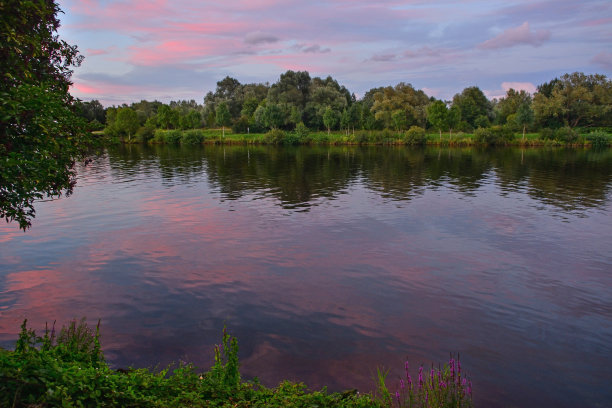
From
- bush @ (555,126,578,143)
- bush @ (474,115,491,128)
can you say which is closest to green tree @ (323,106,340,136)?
bush @ (474,115,491,128)

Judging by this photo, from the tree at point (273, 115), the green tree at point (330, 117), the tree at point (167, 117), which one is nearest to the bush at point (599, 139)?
the green tree at point (330, 117)

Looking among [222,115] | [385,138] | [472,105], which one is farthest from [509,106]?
[222,115]

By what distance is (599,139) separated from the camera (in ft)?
369

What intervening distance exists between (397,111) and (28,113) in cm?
13317

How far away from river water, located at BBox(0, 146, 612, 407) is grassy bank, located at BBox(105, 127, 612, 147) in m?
87.5

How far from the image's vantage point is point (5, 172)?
10.5 m

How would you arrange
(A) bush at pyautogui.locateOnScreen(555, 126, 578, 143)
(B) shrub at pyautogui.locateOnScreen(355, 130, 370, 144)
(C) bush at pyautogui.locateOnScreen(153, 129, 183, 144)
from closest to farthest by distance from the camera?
1. (A) bush at pyautogui.locateOnScreen(555, 126, 578, 143)
2. (B) shrub at pyautogui.locateOnScreen(355, 130, 370, 144)
3. (C) bush at pyautogui.locateOnScreen(153, 129, 183, 144)

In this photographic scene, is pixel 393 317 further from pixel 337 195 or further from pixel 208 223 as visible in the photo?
pixel 337 195

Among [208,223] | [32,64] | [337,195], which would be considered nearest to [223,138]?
[337,195]

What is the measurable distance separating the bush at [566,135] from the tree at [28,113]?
415 feet

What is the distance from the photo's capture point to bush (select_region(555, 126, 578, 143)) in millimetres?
113188

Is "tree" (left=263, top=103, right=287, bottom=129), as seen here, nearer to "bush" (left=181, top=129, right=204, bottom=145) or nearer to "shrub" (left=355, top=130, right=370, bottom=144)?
"bush" (left=181, top=129, right=204, bottom=145)

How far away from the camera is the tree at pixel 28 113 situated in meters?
10.5

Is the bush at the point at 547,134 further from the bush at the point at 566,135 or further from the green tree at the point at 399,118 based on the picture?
the green tree at the point at 399,118
